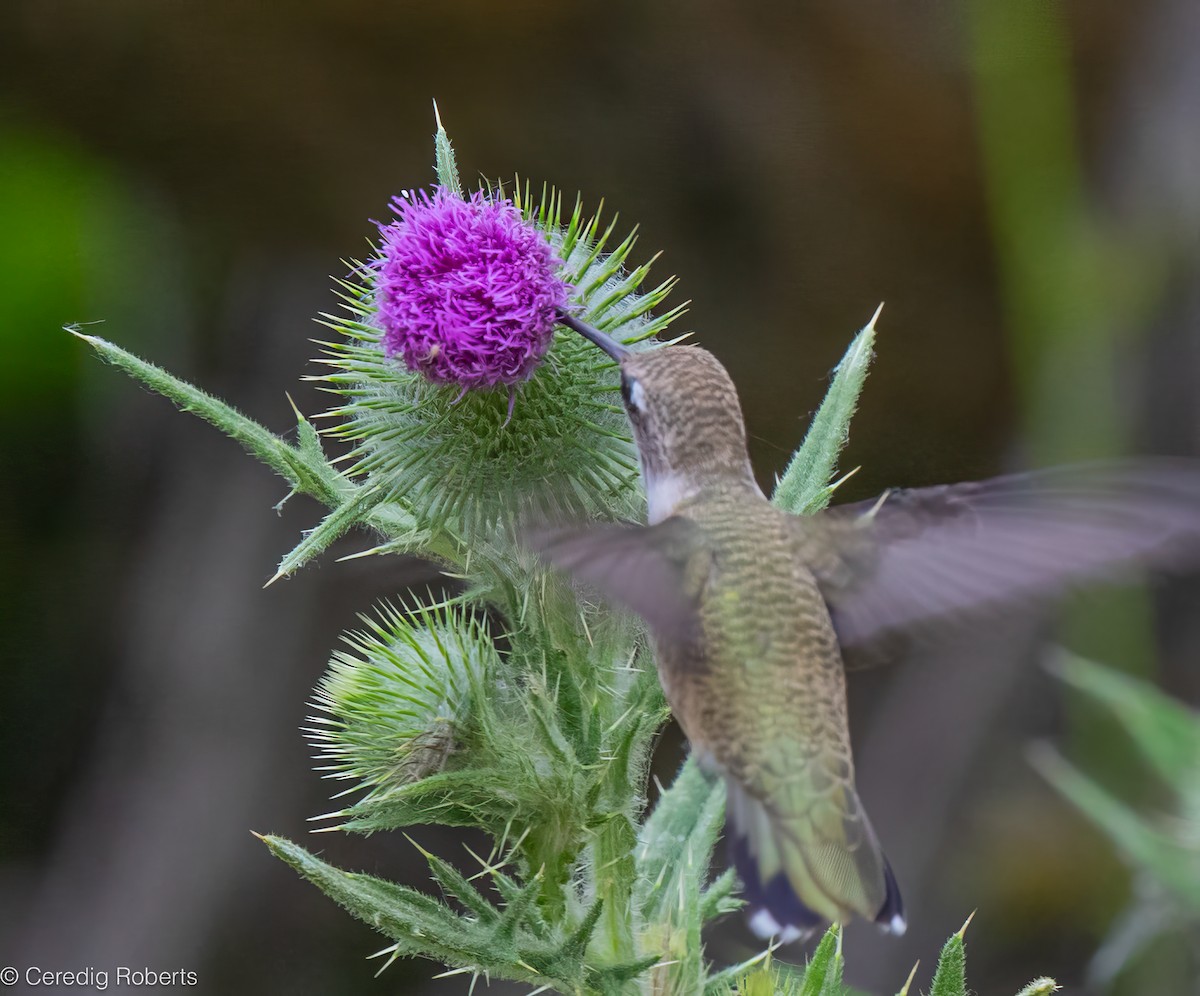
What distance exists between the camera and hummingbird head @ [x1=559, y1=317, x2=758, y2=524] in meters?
2.43

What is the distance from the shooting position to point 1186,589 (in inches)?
170

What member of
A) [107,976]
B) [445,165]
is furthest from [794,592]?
[107,976]

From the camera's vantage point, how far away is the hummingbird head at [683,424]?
95.7 inches

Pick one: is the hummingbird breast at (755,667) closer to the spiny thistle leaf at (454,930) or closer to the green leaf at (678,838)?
the green leaf at (678,838)

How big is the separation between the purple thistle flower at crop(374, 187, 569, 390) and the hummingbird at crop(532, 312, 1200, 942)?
0.40m

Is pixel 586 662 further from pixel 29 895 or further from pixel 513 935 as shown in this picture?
pixel 29 895

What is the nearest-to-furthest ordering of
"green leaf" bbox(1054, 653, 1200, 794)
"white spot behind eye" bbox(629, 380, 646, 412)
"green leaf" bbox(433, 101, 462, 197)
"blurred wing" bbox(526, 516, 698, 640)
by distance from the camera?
"blurred wing" bbox(526, 516, 698, 640)
"white spot behind eye" bbox(629, 380, 646, 412)
"green leaf" bbox(1054, 653, 1200, 794)
"green leaf" bbox(433, 101, 462, 197)

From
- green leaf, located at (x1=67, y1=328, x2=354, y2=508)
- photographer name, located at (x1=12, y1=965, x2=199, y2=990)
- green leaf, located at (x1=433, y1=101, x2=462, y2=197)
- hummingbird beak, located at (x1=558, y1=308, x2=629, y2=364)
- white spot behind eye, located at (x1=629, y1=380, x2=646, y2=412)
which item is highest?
green leaf, located at (x1=433, y1=101, x2=462, y2=197)

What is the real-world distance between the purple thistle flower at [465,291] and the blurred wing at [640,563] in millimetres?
714

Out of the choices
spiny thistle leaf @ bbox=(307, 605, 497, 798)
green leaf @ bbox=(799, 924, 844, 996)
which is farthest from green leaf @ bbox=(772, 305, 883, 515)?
green leaf @ bbox=(799, 924, 844, 996)

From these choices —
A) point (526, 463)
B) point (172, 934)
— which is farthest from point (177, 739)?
point (526, 463)

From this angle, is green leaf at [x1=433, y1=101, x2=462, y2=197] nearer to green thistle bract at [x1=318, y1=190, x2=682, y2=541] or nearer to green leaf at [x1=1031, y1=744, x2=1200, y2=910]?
green thistle bract at [x1=318, y1=190, x2=682, y2=541]

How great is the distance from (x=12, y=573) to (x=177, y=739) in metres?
0.95

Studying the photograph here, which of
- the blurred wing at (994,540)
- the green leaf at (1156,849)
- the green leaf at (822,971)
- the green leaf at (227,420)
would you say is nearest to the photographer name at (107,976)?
the green leaf at (227,420)
